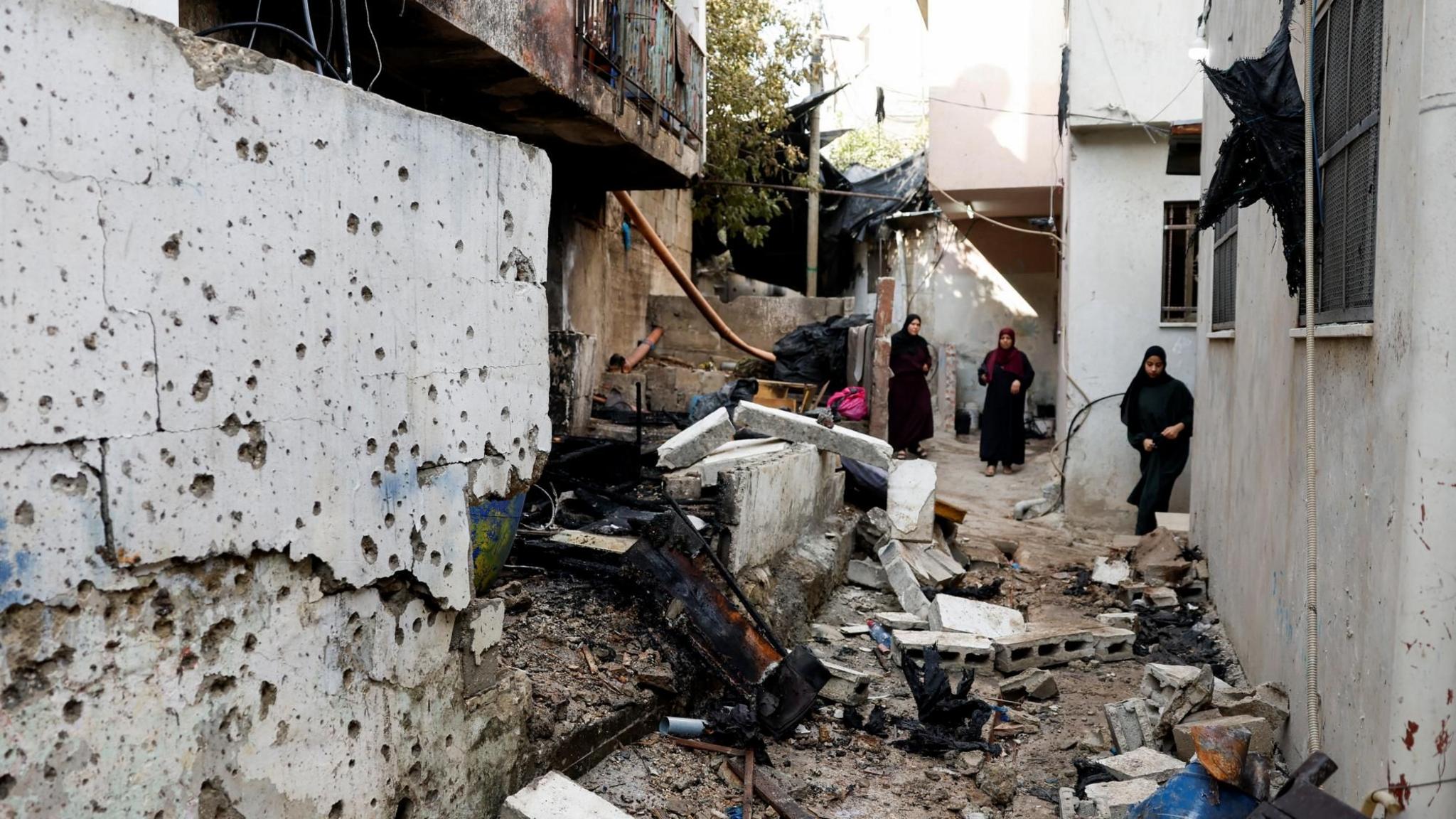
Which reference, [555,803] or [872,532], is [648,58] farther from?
[555,803]

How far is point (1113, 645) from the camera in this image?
5.75m

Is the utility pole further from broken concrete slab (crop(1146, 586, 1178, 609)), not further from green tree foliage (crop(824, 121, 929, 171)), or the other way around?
broken concrete slab (crop(1146, 586, 1178, 609))

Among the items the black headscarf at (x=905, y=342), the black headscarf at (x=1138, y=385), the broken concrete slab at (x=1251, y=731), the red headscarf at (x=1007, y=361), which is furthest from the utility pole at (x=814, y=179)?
the broken concrete slab at (x=1251, y=731)

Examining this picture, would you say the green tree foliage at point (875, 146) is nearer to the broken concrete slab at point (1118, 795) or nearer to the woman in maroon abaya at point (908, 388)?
the woman in maroon abaya at point (908, 388)

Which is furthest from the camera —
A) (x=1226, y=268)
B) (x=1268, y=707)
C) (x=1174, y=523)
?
(x=1174, y=523)

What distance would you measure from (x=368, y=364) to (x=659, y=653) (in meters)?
2.19

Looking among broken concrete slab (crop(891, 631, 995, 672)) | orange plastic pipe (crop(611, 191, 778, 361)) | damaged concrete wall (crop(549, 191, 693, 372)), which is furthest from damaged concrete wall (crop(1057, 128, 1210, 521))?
damaged concrete wall (crop(549, 191, 693, 372))

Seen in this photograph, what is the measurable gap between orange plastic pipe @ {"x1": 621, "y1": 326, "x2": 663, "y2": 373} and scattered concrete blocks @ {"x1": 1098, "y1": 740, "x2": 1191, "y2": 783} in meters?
8.33

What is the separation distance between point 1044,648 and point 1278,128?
290cm

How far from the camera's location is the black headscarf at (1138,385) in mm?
8711

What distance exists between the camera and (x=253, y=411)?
7.13 ft

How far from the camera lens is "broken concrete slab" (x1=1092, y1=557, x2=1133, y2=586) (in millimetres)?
7199

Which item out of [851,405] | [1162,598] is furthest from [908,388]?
[1162,598]

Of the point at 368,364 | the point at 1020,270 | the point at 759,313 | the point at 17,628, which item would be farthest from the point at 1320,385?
the point at 1020,270
